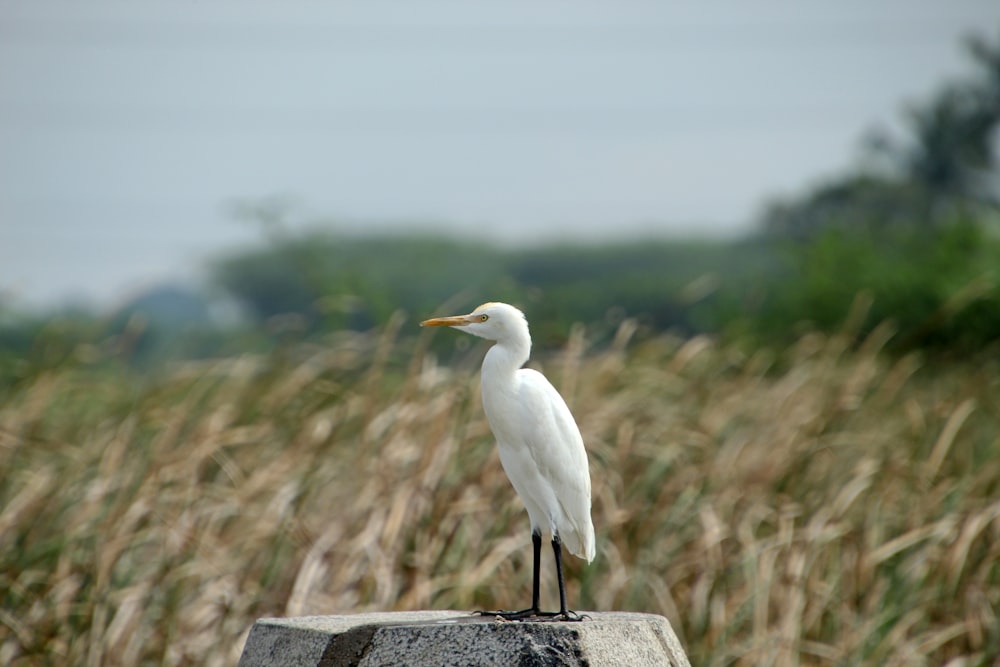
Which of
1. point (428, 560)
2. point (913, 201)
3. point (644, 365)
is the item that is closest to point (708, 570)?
point (428, 560)

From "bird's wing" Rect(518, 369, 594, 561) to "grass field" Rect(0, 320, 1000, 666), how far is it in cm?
125

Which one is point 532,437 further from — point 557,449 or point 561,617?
point 561,617

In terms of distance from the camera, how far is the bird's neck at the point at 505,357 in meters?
2.39

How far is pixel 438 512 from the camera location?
388 cm

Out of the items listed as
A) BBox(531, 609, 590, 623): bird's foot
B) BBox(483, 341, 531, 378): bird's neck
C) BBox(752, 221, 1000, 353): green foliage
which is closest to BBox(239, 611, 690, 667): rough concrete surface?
BBox(531, 609, 590, 623): bird's foot

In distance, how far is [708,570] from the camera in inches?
160

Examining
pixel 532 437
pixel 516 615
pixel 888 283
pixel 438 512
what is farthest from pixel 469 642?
pixel 888 283

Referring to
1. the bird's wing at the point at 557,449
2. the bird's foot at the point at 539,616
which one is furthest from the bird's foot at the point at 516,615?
the bird's wing at the point at 557,449

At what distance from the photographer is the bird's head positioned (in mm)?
2373

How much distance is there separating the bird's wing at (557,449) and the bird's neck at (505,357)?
0.05 meters

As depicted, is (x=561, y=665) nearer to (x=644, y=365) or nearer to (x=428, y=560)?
(x=428, y=560)

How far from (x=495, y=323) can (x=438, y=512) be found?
1621 mm

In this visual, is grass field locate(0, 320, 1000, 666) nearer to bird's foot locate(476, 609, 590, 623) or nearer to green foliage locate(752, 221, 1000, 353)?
bird's foot locate(476, 609, 590, 623)

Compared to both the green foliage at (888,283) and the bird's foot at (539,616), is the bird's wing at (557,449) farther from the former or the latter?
the green foliage at (888,283)
